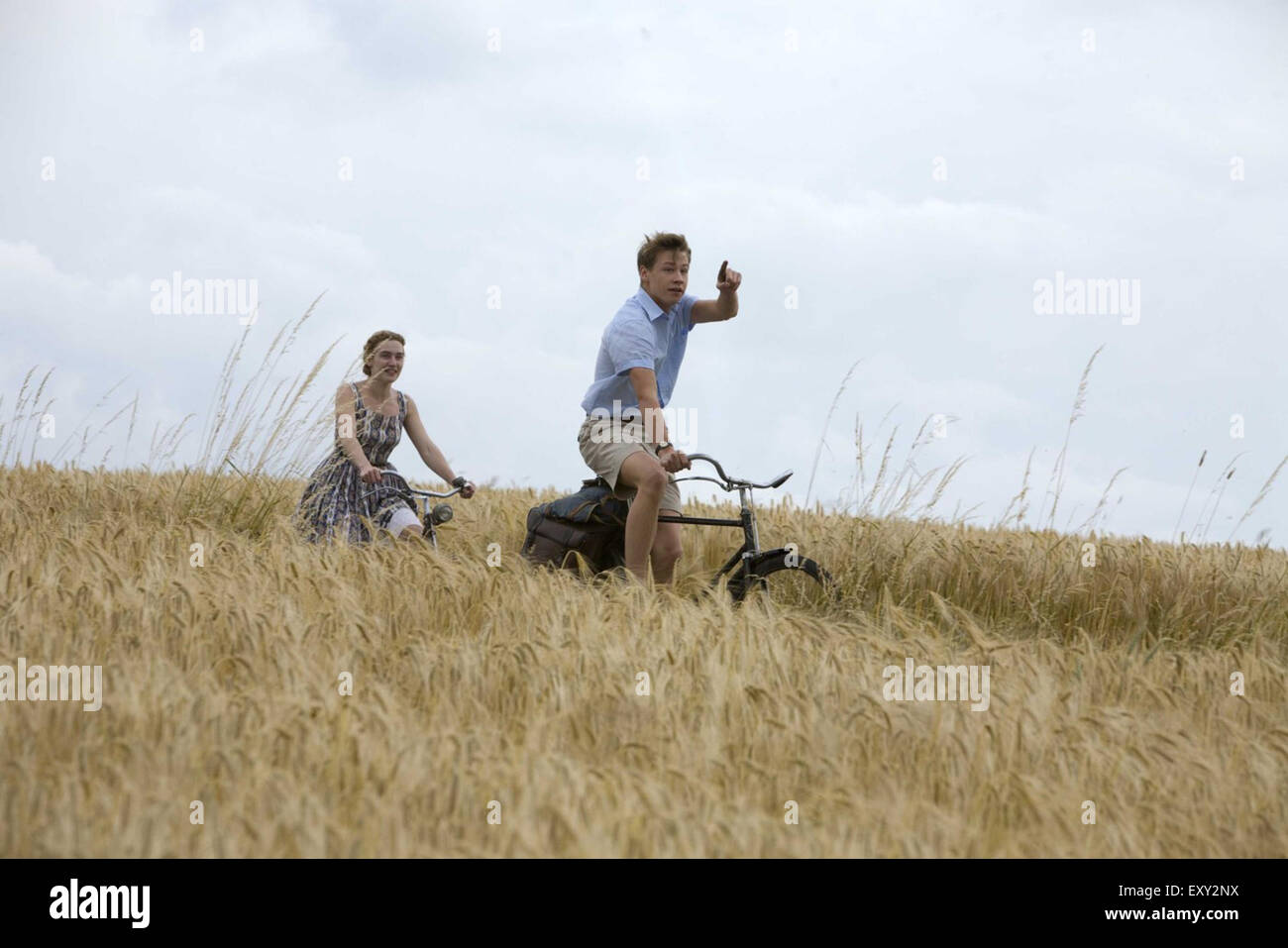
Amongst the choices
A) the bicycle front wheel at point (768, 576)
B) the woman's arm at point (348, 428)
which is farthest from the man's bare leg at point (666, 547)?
the woman's arm at point (348, 428)

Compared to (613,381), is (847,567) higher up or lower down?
lower down

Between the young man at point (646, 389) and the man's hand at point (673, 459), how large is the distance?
0.47 ft

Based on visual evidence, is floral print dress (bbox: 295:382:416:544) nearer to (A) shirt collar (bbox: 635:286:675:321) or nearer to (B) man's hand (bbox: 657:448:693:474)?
(A) shirt collar (bbox: 635:286:675:321)

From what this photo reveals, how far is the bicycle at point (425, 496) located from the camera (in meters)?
6.82

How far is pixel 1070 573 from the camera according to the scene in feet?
25.0

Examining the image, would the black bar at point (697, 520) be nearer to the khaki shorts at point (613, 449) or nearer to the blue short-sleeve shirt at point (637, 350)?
the khaki shorts at point (613, 449)

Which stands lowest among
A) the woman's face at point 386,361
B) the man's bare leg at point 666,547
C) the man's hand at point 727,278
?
the man's bare leg at point 666,547

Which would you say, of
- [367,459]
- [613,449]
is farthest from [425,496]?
[613,449]

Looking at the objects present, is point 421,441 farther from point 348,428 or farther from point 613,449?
point 613,449

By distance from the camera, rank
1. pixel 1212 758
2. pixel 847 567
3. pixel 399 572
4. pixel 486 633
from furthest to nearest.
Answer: pixel 847 567, pixel 399 572, pixel 486 633, pixel 1212 758

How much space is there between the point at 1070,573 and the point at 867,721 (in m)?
4.19
